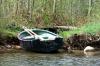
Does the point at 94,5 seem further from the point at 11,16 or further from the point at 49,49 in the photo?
the point at 49,49

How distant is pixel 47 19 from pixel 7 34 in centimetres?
519

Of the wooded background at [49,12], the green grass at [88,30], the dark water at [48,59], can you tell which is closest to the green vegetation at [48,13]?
the wooded background at [49,12]

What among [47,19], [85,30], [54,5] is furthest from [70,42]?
[54,5]

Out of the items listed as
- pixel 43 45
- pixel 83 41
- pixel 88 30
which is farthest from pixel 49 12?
pixel 43 45

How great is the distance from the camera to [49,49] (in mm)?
19984

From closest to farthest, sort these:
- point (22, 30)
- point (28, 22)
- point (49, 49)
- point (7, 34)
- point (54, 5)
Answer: point (49, 49) → point (7, 34) → point (22, 30) → point (28, 22) → point (54, 5)

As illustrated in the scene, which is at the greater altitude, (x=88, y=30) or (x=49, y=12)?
(x=49, y=12)

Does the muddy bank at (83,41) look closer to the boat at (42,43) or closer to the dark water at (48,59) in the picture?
Result: the boat at (42,43)

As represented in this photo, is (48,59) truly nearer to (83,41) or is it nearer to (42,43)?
(42,43)

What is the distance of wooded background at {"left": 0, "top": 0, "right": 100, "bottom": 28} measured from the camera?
2542 centimetres

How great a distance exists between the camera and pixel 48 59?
688 inches

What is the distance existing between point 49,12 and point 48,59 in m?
9.73

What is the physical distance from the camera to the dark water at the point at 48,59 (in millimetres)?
16047

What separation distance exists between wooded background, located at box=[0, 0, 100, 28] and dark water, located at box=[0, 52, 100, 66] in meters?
5.67
